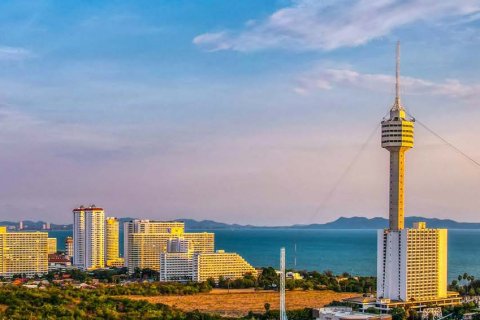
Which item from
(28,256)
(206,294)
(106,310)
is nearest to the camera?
(106,310)

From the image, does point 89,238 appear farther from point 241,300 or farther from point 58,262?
point 241,300

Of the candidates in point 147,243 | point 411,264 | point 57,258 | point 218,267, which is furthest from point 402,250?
point 57,258

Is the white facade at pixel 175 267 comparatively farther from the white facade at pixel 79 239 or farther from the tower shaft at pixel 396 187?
the tower shaft at pixel 396 187

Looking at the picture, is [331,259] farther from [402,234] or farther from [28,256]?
[402,234]

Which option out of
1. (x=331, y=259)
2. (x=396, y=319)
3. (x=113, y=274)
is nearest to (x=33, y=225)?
(x=331, y=259)

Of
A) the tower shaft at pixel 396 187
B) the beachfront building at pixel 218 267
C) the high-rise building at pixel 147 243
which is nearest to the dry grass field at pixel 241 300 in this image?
the tower shaft at pixel 396 187

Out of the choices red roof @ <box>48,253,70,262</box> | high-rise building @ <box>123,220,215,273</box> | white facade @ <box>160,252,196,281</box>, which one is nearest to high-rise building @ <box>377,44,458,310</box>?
white facade @ <box>160,252,196,281</box>

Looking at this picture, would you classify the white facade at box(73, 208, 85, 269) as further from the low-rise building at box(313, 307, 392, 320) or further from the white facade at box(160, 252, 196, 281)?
the low-rise building at box(313, 307, 392, 320)
